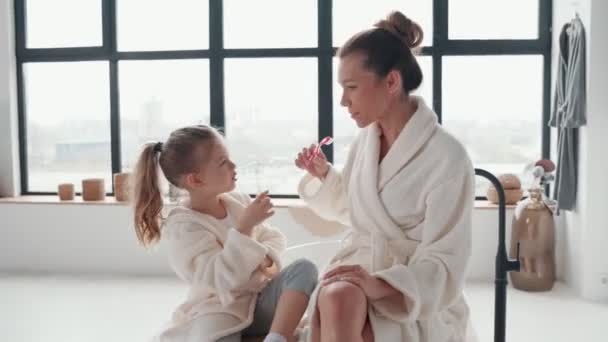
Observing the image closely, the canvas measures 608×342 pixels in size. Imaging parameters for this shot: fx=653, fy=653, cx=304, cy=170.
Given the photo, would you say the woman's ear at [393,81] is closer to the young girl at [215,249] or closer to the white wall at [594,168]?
the young girl at [215,249]

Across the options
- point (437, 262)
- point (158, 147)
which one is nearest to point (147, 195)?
point (158, 147)

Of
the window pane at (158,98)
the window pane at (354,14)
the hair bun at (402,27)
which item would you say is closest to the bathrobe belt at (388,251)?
the hair bun at (402,27)

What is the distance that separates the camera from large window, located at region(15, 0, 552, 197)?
413 cm

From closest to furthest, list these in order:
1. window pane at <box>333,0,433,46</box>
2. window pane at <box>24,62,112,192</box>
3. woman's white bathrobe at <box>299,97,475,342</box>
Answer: woman's white bathrobe at <box>299,97,475,342</box>
window pane at <box>333,0,433,46</box>
window pane at <box>24,62,112,192</box>

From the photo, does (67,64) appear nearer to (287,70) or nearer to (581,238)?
(287,70)

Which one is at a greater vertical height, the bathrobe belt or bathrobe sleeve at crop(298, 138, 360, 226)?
bathrobe sleeve at crop(298, 138, 360, 226)

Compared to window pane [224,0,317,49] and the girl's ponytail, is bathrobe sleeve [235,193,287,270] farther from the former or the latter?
window pane [224,0,317,49]

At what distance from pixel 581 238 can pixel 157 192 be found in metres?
2.53

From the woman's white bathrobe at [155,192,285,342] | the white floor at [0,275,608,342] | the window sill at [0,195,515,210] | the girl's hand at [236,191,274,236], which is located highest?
the girl's hand at [236,191,274,236]

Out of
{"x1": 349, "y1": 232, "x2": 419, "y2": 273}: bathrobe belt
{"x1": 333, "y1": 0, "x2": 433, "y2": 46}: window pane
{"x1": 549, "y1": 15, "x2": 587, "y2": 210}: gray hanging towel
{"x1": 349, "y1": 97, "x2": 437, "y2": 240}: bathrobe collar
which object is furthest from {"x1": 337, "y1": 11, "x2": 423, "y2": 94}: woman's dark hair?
{"x1": 333, "y1": 0, "x2": 433, "y2": 46}: window pane

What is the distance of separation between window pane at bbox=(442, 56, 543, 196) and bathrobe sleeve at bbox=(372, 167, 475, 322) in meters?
2.66

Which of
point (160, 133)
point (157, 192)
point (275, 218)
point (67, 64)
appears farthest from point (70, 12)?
point (157, 192)

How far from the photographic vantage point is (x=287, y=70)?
4.34 m

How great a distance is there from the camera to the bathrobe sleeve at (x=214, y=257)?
1.72m
